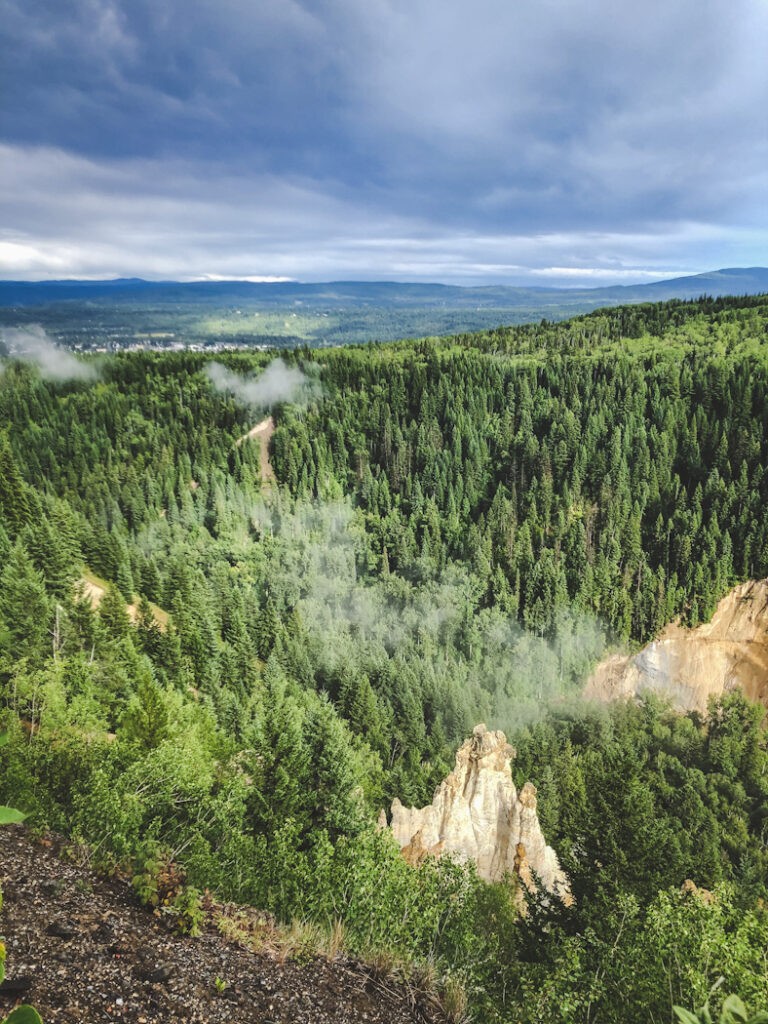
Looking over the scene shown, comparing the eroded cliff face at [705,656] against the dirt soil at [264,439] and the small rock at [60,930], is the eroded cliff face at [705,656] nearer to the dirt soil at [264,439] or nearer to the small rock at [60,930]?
the dirt soil at [264,439]

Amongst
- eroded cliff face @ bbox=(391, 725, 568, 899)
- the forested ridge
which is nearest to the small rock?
the forested ridge

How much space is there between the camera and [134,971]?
10.5 meters

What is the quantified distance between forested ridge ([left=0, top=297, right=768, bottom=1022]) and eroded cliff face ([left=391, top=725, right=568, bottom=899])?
4915 millimetres

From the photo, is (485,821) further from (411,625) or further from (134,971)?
(411,625)

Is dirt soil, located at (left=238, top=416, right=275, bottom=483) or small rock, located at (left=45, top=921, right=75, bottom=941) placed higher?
small rock, located at (left=45, top=921, right=75, bottom=941)

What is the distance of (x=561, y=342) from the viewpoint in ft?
592

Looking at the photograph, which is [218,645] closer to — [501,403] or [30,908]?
[30,908]

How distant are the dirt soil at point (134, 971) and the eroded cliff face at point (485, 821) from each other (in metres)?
36.3

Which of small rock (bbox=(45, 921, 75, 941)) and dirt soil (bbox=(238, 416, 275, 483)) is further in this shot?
dirt soil (bbox=(238, 416, 275, 483))

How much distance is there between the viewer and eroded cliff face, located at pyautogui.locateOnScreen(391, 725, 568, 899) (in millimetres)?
46312

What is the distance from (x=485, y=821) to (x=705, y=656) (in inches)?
2579

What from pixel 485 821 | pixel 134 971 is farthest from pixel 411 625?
pixel 134 971

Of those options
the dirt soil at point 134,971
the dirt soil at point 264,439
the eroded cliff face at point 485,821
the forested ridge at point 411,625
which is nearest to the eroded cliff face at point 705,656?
the forested ridge at point 411,625

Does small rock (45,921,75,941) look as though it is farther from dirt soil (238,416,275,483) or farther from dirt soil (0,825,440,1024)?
dirt soil (238,416,275,483)
